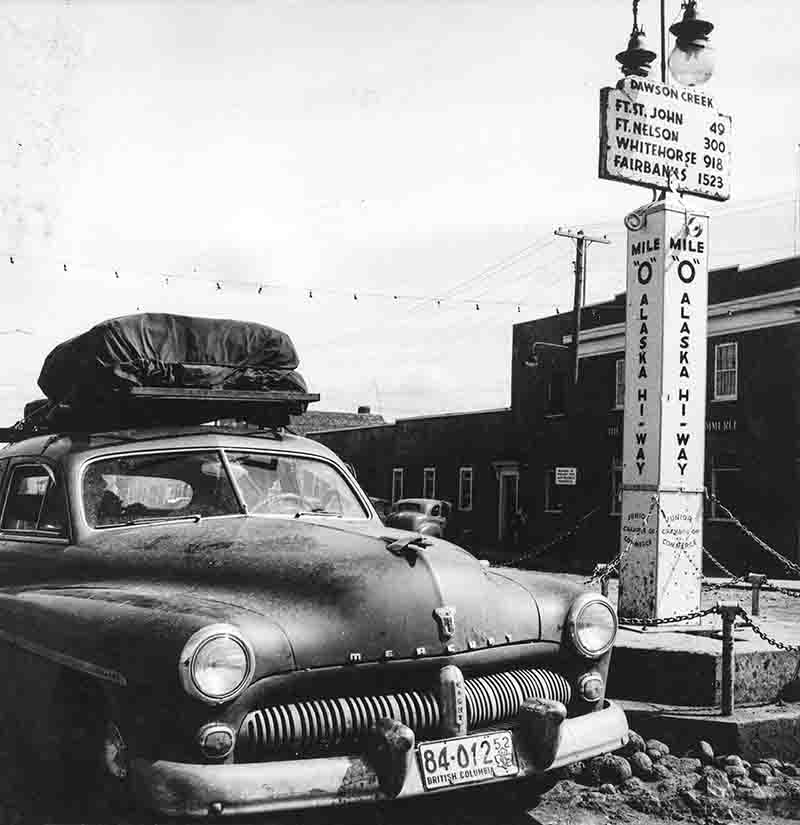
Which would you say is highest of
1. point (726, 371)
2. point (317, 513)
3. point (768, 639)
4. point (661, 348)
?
point (726, 371)

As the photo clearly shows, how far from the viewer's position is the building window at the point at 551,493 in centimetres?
3338

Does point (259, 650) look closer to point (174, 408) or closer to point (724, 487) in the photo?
point (174, 408)

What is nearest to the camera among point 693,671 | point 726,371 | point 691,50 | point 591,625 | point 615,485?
point 591,625

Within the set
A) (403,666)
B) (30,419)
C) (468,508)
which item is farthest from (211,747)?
(468,508)

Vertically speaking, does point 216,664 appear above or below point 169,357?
below

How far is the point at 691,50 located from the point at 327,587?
675 cm

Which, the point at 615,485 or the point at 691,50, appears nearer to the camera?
the point at 691,50

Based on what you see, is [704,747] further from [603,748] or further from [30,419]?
[30,419]

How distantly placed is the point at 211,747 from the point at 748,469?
23701mm

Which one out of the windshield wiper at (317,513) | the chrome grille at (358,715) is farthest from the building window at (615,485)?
the chrome grille at (358,715)

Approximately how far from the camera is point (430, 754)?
3.84 m

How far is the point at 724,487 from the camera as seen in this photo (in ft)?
86.1

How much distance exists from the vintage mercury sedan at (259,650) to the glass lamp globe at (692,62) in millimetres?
5702

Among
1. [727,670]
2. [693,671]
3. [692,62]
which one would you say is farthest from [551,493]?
[727,670]
